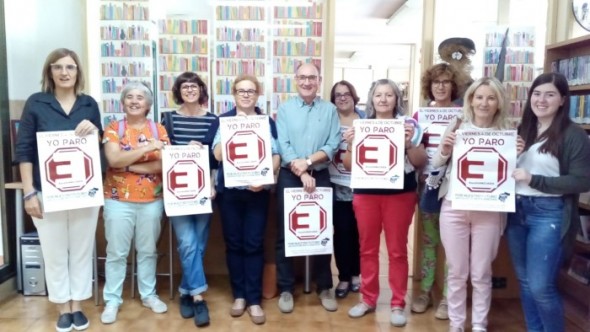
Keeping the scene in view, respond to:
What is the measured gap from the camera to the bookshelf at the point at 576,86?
2.85 m

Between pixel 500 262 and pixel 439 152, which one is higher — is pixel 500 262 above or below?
below

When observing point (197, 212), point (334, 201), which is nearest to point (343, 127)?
Result: point (334, 201)

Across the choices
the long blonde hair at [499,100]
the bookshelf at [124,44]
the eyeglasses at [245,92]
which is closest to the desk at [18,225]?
the bookshelf at [124,44]

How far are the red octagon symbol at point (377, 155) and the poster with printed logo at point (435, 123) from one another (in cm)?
35

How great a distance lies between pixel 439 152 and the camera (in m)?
2.43

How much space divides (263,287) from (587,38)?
248 cm

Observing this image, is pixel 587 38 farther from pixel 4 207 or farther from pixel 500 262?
pixel 4 207

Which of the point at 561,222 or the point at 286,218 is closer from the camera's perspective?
the point at 561,222

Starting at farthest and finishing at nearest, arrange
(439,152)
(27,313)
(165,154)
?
(27,313) < (165,154) < (439,152)

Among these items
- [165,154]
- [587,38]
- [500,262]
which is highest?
[587,38]

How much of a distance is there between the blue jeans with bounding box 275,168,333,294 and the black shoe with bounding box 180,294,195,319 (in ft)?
1.84

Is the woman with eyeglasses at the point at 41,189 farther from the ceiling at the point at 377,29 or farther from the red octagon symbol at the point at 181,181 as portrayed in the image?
the ceiling at the point at 377,29

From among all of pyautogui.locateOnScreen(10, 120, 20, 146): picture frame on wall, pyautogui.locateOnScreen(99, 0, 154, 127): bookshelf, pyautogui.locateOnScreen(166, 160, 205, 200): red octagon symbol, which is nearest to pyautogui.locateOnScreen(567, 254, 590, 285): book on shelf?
pyautogui.locateOnScreen(166, 160, 205, 200): red octagon symbol

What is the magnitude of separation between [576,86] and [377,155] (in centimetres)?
136
